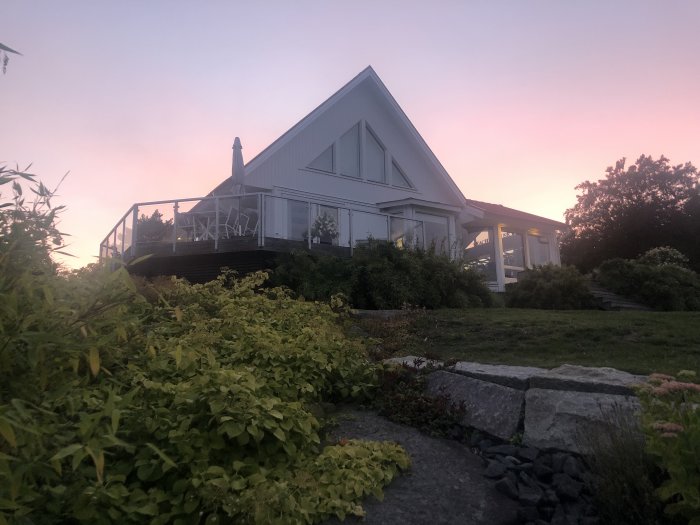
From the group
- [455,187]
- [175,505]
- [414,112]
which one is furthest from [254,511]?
[414,112]

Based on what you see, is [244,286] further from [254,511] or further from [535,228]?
[535,228]

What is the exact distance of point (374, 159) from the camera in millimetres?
16141

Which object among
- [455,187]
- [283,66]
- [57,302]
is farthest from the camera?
[455,187]

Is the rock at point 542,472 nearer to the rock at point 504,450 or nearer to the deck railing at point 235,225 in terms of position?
the rock at point 504,450

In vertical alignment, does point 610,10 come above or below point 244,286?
above

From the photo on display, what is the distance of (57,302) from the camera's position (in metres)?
2.00

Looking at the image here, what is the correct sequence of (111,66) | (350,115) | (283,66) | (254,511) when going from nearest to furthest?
(254,511) < (111,66) < (283,66) < (350,115)

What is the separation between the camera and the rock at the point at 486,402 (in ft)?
12.4

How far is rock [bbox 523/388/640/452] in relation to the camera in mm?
3422

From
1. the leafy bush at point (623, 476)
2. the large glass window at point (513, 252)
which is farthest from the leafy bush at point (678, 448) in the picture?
the large glass window at point (513, 252)

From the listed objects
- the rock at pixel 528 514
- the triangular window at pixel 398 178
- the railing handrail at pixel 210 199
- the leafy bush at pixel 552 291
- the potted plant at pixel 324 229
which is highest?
the triangular window at pixel 398 178

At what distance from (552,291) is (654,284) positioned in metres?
2.95

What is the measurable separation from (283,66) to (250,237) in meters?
3.42

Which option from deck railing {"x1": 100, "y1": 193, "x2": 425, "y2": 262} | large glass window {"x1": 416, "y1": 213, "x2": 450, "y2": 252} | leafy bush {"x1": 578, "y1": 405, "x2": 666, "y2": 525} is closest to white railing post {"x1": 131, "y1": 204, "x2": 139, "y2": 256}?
deck railing {"x1": 100, "y1": 193, "x2": 425, "y2": 262}
